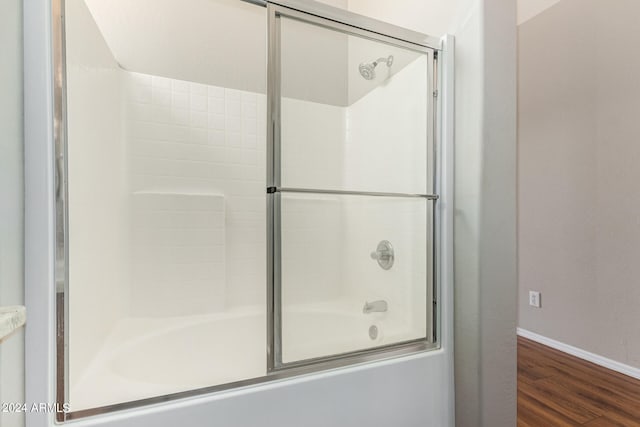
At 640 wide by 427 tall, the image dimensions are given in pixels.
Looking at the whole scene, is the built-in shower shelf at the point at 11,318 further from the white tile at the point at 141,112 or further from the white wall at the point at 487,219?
the white wall at the point at 487,219

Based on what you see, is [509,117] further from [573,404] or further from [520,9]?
[520,9]

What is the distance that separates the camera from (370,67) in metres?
1.41

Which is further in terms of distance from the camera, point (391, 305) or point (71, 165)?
point (391, 305)

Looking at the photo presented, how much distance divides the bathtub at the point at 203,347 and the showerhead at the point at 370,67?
44.7 inches

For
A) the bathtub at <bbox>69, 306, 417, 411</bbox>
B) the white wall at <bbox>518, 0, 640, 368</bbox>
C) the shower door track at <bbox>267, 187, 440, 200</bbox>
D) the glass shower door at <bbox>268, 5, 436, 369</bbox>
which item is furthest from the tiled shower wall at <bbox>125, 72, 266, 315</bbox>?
the white wall at <bbox>518, 0, 640, 368</bbox>

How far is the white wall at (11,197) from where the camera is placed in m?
0.68

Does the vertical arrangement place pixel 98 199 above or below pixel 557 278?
above

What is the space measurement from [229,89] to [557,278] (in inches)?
104

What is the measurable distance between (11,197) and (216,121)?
1.23 metres

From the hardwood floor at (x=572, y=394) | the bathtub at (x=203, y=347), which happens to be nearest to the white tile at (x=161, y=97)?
the bathtub at (x=203, y=347)

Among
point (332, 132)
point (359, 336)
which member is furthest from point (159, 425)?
point (332, 132)

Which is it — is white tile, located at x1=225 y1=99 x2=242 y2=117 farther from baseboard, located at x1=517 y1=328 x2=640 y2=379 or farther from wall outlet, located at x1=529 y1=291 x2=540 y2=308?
baseboard, located at x1=517 y1=328 x2=640 y2=379

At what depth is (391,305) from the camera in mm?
1475

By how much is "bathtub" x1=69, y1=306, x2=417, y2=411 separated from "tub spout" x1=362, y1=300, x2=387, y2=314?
0.04 meters
